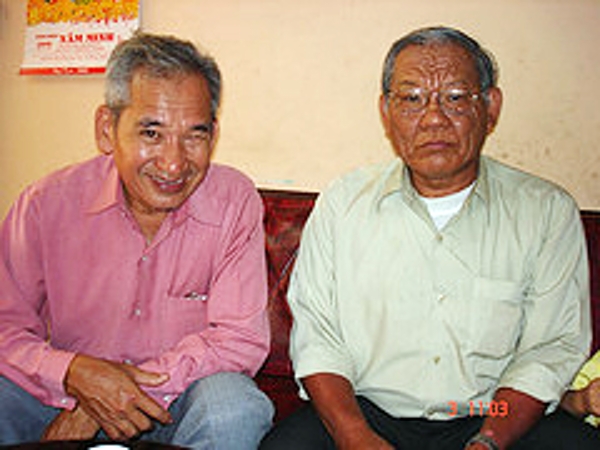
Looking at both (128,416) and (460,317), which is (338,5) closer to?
(460,317)


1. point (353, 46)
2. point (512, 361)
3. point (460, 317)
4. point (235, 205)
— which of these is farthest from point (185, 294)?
point (353, 46)

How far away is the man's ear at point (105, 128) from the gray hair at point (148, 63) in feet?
0.11

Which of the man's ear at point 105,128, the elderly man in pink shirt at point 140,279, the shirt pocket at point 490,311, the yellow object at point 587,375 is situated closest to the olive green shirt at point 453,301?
the shirt pocket at point 490,311

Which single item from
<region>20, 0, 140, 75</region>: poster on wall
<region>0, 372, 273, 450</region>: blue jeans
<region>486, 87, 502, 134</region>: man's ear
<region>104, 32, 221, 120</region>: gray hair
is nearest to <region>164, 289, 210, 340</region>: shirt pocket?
<region>0, 372, 273, 450</region>: blue jeans

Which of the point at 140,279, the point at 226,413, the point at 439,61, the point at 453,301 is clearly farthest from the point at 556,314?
the point at 140,279

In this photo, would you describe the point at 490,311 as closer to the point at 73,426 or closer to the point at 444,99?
the point at 444,99

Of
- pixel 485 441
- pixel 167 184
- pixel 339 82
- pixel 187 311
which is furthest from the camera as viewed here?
pixel 339 82

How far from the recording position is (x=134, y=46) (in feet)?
5.53

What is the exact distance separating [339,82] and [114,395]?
1.51m

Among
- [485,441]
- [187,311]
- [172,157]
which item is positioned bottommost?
[485,441]

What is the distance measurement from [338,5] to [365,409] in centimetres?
158

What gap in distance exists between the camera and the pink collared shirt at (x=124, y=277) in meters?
1.74

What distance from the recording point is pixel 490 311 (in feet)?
5.41

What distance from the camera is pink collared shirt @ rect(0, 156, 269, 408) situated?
174 cm
